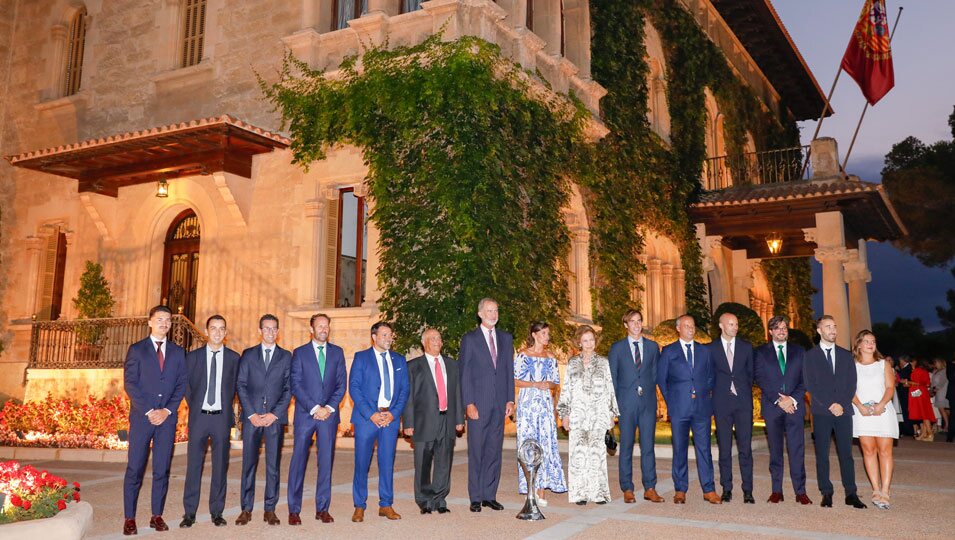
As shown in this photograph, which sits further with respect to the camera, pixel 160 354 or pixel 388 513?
pixel 388 513

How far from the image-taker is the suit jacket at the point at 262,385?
6699 mm

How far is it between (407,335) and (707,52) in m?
14.2

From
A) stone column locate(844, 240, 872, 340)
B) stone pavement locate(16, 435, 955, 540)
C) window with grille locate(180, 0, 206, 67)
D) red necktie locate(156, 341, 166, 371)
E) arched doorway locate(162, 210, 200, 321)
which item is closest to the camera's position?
stone pavement locate(16, 435, 955, 540)

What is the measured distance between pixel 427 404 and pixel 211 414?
6.12 ft

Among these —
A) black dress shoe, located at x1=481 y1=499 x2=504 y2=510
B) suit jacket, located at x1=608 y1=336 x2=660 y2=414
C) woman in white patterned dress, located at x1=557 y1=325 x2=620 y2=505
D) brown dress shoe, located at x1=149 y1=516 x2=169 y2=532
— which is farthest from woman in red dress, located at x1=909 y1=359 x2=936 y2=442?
brown dress shoe, located at x1=149 y1=516 x2=169 y2=532

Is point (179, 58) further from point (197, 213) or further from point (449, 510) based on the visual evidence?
point (449, 510)

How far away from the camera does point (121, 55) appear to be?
17.0m

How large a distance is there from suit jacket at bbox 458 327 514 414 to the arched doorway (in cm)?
951

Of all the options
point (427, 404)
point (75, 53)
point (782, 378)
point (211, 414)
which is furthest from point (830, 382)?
point (75, 53)

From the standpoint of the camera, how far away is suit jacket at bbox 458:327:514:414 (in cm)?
735

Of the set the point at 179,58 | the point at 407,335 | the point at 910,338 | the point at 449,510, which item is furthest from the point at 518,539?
the point at 910,338

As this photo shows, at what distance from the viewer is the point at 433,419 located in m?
7.23

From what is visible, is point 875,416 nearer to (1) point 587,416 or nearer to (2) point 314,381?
(1) point 587,416

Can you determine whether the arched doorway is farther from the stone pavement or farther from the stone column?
the stone column
